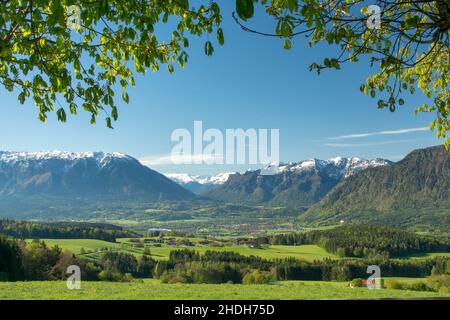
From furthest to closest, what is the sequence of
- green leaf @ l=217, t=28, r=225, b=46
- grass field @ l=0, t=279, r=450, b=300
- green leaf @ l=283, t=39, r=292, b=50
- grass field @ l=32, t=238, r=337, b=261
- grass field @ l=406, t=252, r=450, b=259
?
grass field @ l=406, t=252, r=450, b=259
grass field @ l=32, t=238, r=337, b=261
grass field @ l=0, t=279, r=450, b=300
green leaf @ l=283, t=39, r=292, b=50
green leaf @ l=217, t=28, r=225, b=46

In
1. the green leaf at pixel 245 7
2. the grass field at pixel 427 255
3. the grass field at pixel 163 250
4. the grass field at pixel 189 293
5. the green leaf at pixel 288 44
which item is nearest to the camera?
the green leaf at pixel 245 7

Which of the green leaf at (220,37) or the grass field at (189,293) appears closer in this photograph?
the green leaf at (220,37)

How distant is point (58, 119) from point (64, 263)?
6087cm

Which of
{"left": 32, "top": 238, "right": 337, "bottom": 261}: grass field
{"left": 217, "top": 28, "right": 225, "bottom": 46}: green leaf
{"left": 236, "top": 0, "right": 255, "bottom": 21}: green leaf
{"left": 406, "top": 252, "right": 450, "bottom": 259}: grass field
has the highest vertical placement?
{"left": 217, "top": 28, "right": 225, "bottom": 46}: green leaf

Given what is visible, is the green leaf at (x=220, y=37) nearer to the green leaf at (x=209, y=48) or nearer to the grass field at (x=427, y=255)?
the green leaf at (x=209, y=48)

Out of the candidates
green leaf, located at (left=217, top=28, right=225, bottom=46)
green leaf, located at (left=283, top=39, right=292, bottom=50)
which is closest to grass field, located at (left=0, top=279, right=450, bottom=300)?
green leaf, located at (left=283, top=39, right=292, bottom=50)

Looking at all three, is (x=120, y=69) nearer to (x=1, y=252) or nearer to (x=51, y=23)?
(x=51, y=23)

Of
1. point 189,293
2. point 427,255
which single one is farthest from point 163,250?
point 189,293

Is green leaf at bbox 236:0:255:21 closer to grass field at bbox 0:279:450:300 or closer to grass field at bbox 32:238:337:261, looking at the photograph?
grass field at bbox 0:279:450:300

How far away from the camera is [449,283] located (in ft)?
258

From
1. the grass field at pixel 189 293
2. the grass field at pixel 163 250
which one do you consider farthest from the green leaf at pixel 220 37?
the grass field at pixel 163 250

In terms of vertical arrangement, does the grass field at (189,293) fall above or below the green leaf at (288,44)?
below
